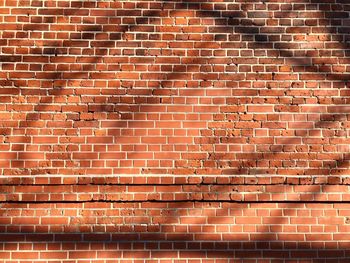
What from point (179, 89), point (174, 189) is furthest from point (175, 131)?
point (174, 189)

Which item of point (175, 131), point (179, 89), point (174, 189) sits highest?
point (179, 89)

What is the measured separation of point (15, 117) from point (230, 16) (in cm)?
214

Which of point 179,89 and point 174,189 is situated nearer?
point 174,189

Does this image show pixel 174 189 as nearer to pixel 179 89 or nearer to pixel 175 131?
pixel 175 131

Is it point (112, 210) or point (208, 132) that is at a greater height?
point (208, 132)

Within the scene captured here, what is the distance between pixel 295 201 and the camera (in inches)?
180

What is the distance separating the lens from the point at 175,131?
4688 mm

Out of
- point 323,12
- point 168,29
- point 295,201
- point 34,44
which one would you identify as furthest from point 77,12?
point 295,201

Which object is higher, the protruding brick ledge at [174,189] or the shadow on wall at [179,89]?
the shadow on wall at [179,89]

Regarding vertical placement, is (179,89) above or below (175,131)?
above

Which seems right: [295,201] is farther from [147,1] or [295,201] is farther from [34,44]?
[34,44]

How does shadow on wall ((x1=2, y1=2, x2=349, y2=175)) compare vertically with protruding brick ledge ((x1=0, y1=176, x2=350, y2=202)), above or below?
above

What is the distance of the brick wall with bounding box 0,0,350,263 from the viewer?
4547 millimetres

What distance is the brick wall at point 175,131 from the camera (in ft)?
14.9
